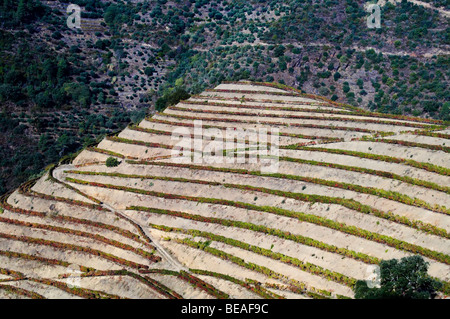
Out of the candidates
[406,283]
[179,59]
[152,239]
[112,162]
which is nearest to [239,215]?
[152,239]

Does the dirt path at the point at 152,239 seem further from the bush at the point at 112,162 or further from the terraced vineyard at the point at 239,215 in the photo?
the bush at the point at 112,162

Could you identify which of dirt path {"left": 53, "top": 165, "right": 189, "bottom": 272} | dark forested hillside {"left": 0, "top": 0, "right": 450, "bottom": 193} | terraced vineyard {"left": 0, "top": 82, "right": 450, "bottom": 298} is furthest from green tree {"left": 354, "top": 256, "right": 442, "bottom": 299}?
dark forested hillside {"left": 0, "top": 0, "right": 450, "bottom": 193}

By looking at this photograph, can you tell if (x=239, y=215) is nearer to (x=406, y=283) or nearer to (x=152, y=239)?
(x=152, y=239)

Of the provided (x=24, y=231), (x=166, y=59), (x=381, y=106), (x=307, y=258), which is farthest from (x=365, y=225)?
(x=166, y=59)

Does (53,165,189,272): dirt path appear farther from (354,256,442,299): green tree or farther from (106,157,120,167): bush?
(354,256,442,299): green tree

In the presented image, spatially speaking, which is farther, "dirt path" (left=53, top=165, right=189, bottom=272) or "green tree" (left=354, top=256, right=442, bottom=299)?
"dirt path" (left=53, top=165, right=189, bottom=272)

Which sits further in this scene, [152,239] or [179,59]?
[179,59]
